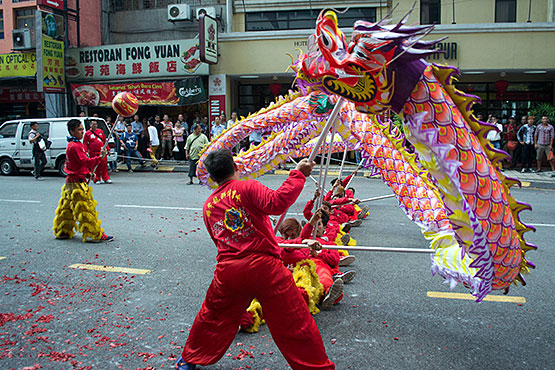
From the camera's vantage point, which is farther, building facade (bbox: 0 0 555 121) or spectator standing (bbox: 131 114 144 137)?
spectator standing (bbox: 131 114 144 137)

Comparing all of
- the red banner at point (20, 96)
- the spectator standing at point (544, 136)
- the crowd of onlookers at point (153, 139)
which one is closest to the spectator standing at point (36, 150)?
the crowd of onlookers at point (153, 139)

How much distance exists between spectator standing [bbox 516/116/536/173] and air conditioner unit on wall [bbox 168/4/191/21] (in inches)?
475

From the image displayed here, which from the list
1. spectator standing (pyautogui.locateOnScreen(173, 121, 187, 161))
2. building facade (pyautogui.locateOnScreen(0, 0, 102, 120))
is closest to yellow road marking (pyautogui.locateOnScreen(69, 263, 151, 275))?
spectator standing (pyautogui.locateOnScreen(173, 121, 187, 161))

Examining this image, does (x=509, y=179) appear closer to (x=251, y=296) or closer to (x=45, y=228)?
(x=251, y=296)

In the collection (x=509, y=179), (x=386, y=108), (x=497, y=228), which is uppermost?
(x=386, y=108)

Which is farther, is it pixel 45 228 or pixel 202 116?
pixel 202 116

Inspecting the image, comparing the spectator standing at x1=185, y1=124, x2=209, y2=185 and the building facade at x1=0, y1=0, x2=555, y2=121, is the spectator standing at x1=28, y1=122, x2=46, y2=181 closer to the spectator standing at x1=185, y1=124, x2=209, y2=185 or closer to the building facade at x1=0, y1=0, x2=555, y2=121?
the spectator standing at x1=185, y1=124, x2=209, y2=185

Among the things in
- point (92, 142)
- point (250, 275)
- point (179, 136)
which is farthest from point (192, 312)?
point (179, 136)

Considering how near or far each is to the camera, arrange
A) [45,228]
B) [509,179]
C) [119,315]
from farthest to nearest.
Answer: [45,228], [119,315], [509,179]

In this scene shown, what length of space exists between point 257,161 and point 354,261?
1.66 m

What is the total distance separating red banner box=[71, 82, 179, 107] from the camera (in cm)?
1731

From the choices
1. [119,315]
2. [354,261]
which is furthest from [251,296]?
[354,261]

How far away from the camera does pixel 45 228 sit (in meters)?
7.31

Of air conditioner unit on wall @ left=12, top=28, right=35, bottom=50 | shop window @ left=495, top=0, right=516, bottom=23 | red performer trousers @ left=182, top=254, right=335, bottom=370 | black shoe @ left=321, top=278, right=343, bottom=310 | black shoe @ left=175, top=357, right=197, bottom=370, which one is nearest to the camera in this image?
red performer trousers @ left=182, top=254, right=335, bottom=370
